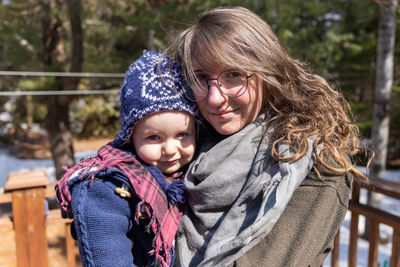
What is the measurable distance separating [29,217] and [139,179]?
4.14 ft

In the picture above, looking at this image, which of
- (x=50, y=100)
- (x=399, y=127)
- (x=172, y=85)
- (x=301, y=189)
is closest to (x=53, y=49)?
(x=50, y=100)

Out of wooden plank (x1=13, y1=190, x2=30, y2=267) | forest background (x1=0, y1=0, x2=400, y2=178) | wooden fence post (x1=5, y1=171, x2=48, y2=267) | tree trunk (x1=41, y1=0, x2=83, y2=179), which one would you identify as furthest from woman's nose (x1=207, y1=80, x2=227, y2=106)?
tree trunk (x1=41, y1=0, x2=83, y2=179)

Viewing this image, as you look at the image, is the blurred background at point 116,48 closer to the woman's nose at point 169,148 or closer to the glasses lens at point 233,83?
the glasses lens at point 233,83

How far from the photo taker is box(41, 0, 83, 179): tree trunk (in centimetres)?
516

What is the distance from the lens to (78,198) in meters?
1.01

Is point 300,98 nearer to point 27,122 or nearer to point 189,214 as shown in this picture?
point 189,214

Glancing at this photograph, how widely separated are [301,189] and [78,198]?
27.2 inches

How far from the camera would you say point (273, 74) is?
1205 millimetres

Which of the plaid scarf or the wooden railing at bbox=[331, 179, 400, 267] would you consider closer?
the plaid scarf

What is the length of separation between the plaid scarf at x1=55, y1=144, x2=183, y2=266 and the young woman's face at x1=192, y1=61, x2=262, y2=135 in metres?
0.30

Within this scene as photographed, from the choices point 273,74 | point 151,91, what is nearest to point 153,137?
point 151,91

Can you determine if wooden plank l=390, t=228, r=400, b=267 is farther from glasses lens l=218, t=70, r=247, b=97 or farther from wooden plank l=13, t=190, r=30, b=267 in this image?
wooden plank l=13, t=190, r=30, b=267

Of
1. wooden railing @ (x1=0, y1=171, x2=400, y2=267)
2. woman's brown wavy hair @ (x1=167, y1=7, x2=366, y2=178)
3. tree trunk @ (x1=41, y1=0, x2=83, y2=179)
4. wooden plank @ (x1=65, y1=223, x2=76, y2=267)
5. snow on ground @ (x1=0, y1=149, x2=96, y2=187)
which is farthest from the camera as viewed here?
snow on ground @ (x1=0, y1=149, x2=96, y2=187)

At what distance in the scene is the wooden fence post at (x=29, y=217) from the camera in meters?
1.95
